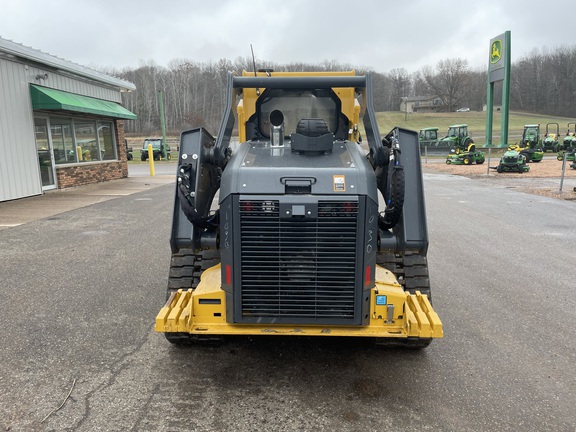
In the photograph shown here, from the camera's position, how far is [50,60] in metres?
13.9

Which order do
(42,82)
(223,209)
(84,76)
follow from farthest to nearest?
(84,76), (42,82), (223,209)

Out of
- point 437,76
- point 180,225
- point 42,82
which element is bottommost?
point 180,225

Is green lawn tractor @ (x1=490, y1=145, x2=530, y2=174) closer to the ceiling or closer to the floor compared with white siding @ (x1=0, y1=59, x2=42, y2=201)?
closer to the floor

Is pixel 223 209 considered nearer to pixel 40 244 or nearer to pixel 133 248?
pixel 133 248

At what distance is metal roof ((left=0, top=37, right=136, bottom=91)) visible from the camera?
12.1m

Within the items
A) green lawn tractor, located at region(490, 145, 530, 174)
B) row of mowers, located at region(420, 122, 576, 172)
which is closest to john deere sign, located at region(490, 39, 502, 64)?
row of mowers, located at region(420, 122, 576, 172)

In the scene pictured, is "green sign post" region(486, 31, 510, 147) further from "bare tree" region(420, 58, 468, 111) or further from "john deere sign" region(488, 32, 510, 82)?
"bare tree" region(420, 58, 468, 111)

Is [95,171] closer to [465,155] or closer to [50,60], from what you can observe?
[50,60]

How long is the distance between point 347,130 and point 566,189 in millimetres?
13218

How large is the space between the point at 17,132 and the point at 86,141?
14.3 ft

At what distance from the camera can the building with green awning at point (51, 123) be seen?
12.4m

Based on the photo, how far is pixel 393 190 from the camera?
3523 millimetres

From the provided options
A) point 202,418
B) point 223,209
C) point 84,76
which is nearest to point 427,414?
point 202,418

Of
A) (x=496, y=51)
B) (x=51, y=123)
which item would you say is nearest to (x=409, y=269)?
(x=51, y=123)
